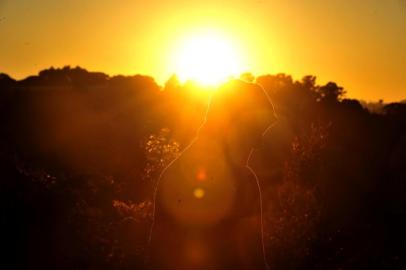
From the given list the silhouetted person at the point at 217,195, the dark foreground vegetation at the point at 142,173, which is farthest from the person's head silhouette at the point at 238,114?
the dark foreground vegetation at the point at 142,173

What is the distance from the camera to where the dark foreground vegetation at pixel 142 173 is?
9.47 metres

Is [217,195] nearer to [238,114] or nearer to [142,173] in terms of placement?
[238,114]

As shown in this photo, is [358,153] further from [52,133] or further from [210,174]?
[210,174]

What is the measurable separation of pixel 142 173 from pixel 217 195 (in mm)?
17107

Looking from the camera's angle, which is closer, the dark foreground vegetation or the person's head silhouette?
the person's head silhouette

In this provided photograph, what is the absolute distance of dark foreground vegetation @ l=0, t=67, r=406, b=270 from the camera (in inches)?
373

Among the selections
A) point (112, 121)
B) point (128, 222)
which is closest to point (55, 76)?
point (112, 121)

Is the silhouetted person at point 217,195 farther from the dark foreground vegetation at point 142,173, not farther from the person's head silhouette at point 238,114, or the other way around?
the dark foreground vegetation at point 142,173

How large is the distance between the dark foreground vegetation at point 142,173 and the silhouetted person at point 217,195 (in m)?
0.84

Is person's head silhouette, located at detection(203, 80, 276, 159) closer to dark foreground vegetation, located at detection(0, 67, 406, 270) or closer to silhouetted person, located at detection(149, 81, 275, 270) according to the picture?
silhouetted person, located at detection(149, 81, 275, 270)

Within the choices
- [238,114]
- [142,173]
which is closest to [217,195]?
[238,114]

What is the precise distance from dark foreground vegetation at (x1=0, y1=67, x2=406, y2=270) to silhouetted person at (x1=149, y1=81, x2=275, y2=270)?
2.77 ft

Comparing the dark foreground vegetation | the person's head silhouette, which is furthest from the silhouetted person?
the dark foreground vegetation

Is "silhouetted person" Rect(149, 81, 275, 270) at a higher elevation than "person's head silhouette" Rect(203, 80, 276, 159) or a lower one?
lower
